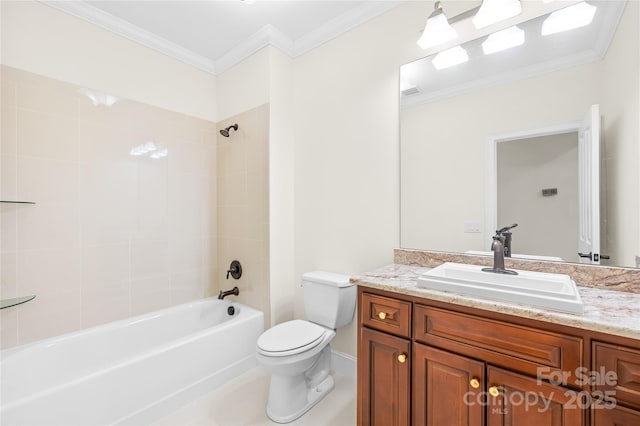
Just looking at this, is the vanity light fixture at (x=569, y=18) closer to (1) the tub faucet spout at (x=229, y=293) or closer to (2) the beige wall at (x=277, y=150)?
(2) the beige wall at (x=277, y=150)

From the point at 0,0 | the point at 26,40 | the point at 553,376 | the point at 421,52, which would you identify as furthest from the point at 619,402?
the point at 0,0

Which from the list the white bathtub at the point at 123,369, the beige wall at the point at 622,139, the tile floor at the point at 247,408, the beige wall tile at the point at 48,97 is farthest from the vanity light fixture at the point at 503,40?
Answer: the beige wall tile at the point at 48,97

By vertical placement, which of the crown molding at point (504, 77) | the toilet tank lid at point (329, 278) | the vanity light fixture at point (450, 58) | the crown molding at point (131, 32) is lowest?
the toilet tank lid at point (329, 278)

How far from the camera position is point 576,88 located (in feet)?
4.16

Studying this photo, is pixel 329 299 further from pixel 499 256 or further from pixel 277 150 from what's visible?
pixel 277 150

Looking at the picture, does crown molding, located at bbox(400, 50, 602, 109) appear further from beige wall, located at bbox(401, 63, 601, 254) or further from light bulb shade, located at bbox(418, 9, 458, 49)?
light bulb shade, located at bbox(418, 9, 458, 49)

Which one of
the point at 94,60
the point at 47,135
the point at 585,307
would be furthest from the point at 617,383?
the point at 94,60

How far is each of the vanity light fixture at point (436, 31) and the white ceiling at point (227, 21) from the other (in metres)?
0.40

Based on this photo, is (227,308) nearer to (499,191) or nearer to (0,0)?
(499,191)

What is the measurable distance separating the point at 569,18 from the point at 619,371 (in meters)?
1.49

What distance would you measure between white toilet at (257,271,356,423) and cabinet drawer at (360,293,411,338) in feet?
1.76

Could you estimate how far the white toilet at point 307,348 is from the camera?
5.28 feet

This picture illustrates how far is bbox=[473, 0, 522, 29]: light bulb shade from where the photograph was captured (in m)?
1.39

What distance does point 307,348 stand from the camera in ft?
5.39
